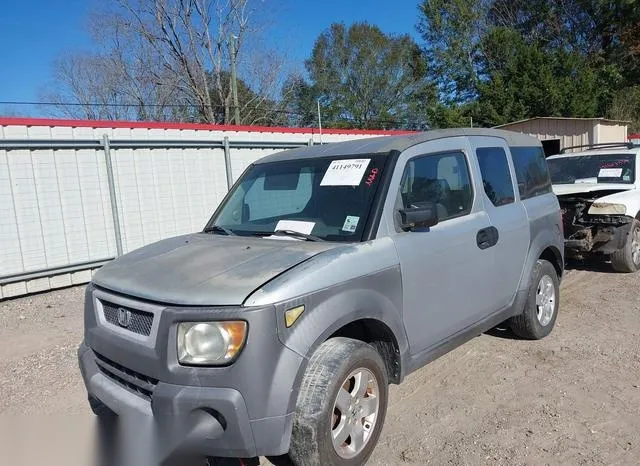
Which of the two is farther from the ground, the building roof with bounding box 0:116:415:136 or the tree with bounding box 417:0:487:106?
the tree with bounding box 417:0:487:106

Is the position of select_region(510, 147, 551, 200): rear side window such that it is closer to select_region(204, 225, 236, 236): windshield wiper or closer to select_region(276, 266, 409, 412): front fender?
select_region(276, 266, 409, 412): front fender

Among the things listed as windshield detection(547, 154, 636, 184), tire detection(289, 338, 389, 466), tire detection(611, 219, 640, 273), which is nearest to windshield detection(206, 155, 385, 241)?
tire detection(289, 338, 389, 466)

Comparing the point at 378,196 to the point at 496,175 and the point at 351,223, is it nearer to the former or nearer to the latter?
the point at 351,223

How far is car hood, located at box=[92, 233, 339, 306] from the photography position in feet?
8.08

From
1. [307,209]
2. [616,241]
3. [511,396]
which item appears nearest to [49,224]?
[307,209]

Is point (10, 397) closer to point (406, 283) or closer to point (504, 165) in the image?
point (406, 283)

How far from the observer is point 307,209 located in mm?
3412

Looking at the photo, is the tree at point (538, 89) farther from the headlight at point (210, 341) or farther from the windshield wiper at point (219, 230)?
the headlight at point (210, 341)

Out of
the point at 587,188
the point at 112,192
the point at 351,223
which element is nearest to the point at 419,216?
the point at 351,223

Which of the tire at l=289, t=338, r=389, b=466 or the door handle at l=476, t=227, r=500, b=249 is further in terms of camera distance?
the door handle at l=476, t=227, r=500, b=249

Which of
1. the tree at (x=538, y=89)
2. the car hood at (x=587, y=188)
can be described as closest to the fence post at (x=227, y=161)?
the car hood at (x=587, y=188)

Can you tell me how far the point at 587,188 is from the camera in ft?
23.5

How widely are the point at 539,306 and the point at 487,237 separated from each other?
4.25ft

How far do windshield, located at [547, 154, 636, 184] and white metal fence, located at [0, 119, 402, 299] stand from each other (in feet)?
18.4
